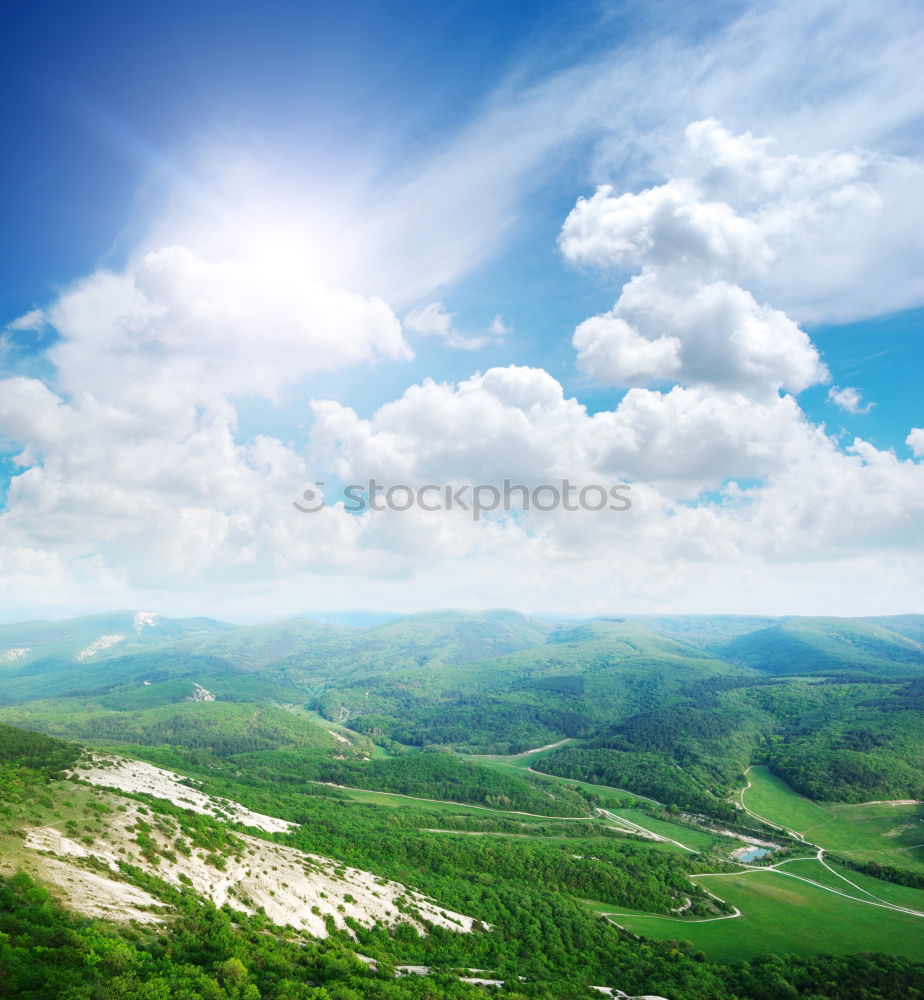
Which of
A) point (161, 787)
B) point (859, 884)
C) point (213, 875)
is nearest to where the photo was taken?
point (213, 875)

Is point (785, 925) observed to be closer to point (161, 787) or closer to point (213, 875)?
point (213, 875)

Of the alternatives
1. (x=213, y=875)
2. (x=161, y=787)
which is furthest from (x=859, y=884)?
(x=161, y=787)

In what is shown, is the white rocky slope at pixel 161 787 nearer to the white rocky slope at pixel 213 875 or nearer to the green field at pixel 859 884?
the white rocky slope at pixel 213 875

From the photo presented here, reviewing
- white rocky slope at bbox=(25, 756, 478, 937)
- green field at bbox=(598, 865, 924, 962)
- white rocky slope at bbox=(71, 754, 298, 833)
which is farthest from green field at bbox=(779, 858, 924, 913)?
white rocky slope at bbox=(71, 754, 298, 833)

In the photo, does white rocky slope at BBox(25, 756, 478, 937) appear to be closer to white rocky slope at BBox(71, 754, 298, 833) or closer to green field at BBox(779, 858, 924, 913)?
white rocky slope at BBox(71, 754, 298, 833)

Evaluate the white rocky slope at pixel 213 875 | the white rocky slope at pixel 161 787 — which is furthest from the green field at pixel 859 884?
the white rocky slope at pixel 161 787

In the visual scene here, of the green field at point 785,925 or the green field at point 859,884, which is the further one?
the green field at point 859,884

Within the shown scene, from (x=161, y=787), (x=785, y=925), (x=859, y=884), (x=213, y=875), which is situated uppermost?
(x=213, y=875)

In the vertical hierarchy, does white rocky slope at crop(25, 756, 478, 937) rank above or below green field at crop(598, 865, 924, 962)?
above

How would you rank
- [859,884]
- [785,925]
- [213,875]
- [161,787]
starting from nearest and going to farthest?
1. [213,875]
2. [161,787]
3. [785,925]
4. [859,884]
